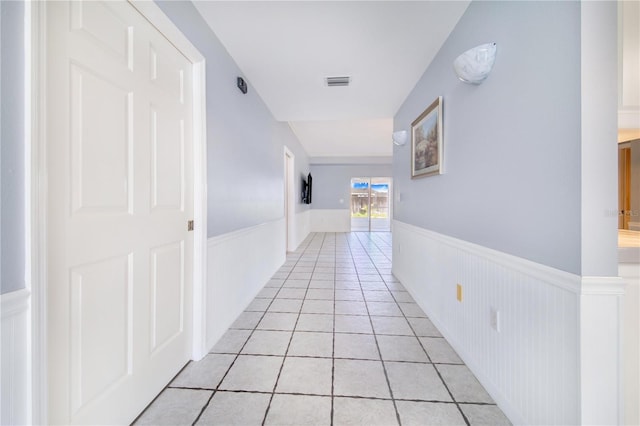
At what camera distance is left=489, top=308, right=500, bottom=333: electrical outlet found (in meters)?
1.34

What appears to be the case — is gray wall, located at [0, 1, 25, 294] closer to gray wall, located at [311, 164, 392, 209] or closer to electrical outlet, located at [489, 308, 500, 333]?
electrical outlet, located at [489, 308, 500, 333]

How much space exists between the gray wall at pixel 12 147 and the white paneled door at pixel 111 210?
0.29 feet

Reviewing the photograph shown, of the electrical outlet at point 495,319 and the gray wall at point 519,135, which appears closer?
the gray wall at point 519,135

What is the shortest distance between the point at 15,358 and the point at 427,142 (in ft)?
8.66

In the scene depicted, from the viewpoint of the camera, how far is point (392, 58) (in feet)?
7.35

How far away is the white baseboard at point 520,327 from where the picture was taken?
3.08 ft

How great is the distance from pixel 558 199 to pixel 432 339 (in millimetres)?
1428

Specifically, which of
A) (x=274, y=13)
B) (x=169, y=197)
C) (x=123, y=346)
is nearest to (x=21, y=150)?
(x=169, y=197)

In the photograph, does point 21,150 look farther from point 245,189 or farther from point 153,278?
point 245,189

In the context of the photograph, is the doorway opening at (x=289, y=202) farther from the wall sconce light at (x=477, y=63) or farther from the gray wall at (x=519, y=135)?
the wall sconce light at (x=477, y=63)

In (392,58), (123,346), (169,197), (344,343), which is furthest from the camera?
(392,58)

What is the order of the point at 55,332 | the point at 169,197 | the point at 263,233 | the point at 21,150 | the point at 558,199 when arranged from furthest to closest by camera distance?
the point at 263,233 < the point at 169,197 < the point at 558,199 < the point at 55,332 < the point at 21,150

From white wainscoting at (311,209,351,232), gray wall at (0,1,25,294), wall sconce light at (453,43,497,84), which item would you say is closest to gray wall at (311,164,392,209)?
white wainscoting at (311,209,351,232)

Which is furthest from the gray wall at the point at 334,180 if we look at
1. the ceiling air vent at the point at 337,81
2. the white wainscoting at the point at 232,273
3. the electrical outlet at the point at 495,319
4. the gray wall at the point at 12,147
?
the gray wall at the point at 12,147
